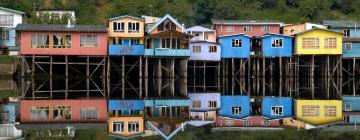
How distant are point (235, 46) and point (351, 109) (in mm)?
19585

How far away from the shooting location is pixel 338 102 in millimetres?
36188

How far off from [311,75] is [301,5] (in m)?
34.6

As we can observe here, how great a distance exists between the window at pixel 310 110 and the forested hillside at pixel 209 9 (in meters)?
40.7

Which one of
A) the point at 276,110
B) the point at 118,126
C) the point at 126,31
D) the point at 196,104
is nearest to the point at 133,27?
the point at 126,31

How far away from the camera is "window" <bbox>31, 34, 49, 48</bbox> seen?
151ft

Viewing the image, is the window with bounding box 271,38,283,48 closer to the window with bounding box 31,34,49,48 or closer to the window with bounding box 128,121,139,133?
the window with bounding box 31,34,49,48

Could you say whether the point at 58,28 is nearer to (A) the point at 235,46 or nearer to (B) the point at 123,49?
(B) the point at 123,49

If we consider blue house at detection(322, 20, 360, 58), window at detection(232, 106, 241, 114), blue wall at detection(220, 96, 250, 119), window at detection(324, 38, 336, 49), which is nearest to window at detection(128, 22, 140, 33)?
blue wall at detection(220, 96, 250, 119)

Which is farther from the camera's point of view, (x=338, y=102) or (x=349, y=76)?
(x=349, y=76)

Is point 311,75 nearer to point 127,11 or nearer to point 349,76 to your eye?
point 349,76

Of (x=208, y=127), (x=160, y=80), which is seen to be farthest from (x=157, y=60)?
(x=208, y=127)

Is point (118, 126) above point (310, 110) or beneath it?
beneath

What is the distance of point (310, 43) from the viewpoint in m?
→ 51.1

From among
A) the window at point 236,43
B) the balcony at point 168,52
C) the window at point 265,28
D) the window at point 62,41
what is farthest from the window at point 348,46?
the window at point 62,41
